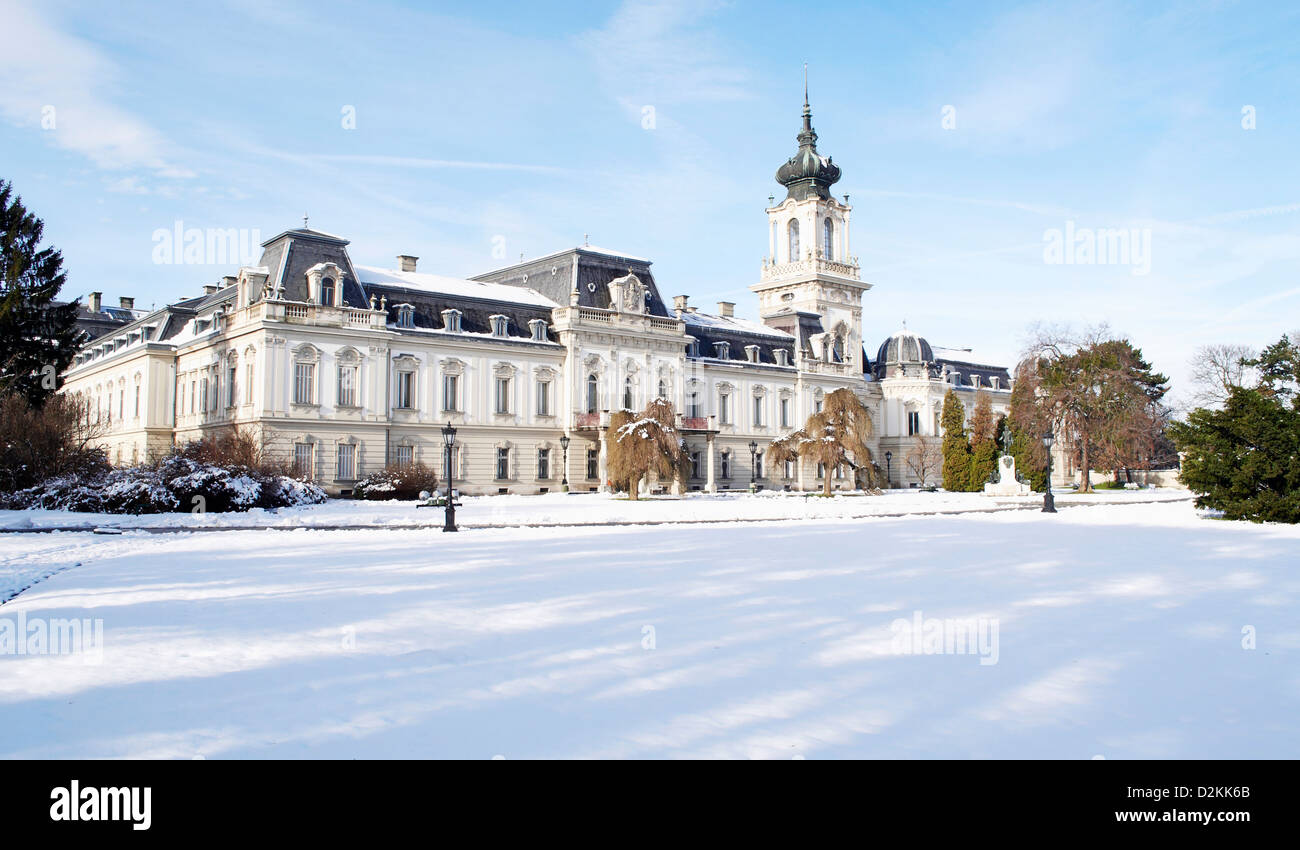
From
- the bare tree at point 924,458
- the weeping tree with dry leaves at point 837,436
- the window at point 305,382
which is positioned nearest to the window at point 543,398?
the window at point 305,382

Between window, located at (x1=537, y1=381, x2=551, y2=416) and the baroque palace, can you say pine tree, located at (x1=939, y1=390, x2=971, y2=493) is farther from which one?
window, located at (x1=537, y1=381, x2=551, y2=416)

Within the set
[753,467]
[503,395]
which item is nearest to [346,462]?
[503,395]

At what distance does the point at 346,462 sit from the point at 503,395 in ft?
29.2

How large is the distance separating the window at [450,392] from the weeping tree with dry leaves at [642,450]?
8.64 metres

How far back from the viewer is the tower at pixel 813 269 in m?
63.7

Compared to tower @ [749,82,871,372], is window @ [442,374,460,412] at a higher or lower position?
lower

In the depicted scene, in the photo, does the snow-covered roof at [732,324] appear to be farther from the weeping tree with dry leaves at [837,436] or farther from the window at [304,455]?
the window at [304,455]

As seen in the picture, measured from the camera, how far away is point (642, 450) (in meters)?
39.4

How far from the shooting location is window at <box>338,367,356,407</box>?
40.5 meters

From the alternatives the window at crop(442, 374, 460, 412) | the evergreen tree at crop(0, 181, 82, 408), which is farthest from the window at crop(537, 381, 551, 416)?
the evergreen tree at crop(0, 181, 82, 408)

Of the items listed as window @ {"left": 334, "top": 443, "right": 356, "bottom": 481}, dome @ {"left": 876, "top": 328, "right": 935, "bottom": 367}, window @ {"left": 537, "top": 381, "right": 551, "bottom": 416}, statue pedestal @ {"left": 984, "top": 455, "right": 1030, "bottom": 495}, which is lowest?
statue pedestal @ {"left": 984, "top": 455, "right": 1030, "bottom": 495}

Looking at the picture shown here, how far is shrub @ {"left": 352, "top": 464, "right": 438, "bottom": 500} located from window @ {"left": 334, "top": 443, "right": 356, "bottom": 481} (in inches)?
52.9
